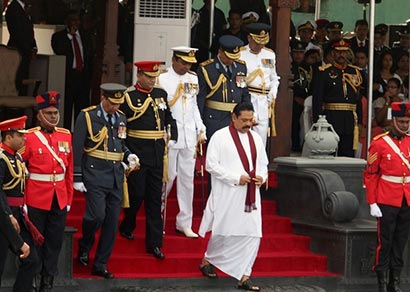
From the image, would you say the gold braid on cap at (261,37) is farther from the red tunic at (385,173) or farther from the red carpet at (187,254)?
the red tunic at (385,173)

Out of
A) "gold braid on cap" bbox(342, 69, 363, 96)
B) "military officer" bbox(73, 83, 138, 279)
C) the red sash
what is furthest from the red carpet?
"gold braid on cap" bbox(342, 69, 363, 96)

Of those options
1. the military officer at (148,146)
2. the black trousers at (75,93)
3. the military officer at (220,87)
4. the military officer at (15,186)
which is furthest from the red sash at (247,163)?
the black trousers at (75,93)

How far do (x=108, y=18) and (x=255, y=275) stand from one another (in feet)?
13.0

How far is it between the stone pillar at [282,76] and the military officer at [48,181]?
4430 millimetres

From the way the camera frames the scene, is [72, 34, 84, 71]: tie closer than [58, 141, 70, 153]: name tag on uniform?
No

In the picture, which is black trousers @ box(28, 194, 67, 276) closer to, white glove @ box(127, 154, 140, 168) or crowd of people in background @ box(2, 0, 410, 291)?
crowd of people in background @ box(2, 0, 410, 291)

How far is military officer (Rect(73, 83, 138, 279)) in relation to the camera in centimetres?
1553

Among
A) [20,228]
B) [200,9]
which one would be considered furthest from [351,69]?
[20,228]

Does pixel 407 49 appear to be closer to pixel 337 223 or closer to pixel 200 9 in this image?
pixel 200 9

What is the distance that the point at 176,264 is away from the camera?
1644 centimetres

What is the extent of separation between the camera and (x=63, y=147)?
15.1m

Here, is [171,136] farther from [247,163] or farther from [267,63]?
[267,63]

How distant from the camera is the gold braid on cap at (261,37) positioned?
58.6 feet

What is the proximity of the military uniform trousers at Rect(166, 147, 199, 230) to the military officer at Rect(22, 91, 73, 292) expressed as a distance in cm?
196
